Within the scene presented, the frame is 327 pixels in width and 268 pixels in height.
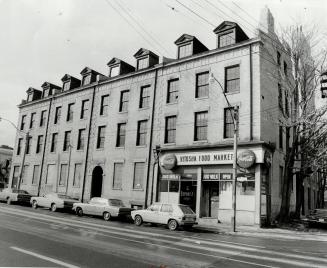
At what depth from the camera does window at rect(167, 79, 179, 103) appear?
87.6 feet

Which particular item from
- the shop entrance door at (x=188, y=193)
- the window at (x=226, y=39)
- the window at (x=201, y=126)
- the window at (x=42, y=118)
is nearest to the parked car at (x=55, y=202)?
the shop entrance door at (x=188, y=193)

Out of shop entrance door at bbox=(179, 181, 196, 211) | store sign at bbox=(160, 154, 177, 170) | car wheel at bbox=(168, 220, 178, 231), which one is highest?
store sign at bbox=(160, 154, 177, 170)

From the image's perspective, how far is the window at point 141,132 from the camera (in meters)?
28.0

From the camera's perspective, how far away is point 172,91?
26984mm

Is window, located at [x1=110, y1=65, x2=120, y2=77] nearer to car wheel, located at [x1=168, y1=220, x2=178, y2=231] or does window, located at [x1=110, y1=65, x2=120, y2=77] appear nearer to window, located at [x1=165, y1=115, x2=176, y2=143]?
window, located at [x1=165, y1=115, x2=176, y2=143]

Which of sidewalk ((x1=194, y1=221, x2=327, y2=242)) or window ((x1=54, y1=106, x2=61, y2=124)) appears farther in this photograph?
window ((x1=54, y1=106, x2=61, y2=124))

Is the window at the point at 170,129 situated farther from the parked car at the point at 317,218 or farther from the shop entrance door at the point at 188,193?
the parked car at the point at 317,218

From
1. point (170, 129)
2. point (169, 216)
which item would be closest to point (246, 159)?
point (169, 216)

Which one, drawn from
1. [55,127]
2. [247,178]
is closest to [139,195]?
[247,178]

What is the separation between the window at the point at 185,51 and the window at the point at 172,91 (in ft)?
7.01

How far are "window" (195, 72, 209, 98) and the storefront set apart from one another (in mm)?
4613

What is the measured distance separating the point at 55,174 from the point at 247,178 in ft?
69.4

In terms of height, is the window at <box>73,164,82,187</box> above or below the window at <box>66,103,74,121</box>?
below

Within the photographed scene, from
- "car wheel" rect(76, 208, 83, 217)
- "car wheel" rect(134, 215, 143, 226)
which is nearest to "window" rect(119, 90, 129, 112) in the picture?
"car wheel" rect(76, 208, 83, 217)
